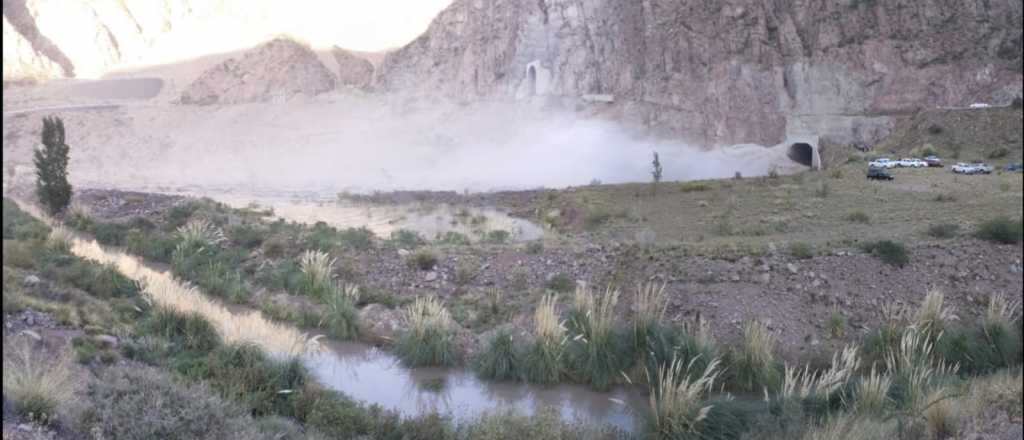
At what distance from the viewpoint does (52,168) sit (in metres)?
13.0

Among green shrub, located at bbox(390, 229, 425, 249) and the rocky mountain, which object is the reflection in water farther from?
the rocky mountain

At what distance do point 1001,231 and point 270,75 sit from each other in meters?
38.9

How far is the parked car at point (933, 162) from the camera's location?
10.1 meters

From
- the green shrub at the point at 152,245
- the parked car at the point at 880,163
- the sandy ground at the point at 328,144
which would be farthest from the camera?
the sandy ground at the point at 328,144

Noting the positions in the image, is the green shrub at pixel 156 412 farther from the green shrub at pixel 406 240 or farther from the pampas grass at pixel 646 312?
the green shrub at pixel 406 240

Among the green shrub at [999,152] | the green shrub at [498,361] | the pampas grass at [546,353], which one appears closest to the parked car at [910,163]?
the green shrub at [999,152]

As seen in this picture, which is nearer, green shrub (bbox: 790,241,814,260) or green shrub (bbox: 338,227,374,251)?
green shrub (bbox: 790,241,814,260)

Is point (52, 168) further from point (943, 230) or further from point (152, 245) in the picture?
point (943, 230)

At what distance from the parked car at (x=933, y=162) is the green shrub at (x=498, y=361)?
20.1 ft

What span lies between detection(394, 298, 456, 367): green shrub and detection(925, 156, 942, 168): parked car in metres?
6.85

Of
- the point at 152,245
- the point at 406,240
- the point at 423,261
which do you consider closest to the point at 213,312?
the point at 423,261

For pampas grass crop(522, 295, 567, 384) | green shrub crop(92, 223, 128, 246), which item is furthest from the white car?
green shrub crop(92, 223, 128, 246)

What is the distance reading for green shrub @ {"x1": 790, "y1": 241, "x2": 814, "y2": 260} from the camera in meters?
10.6

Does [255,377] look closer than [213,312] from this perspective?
Yes
